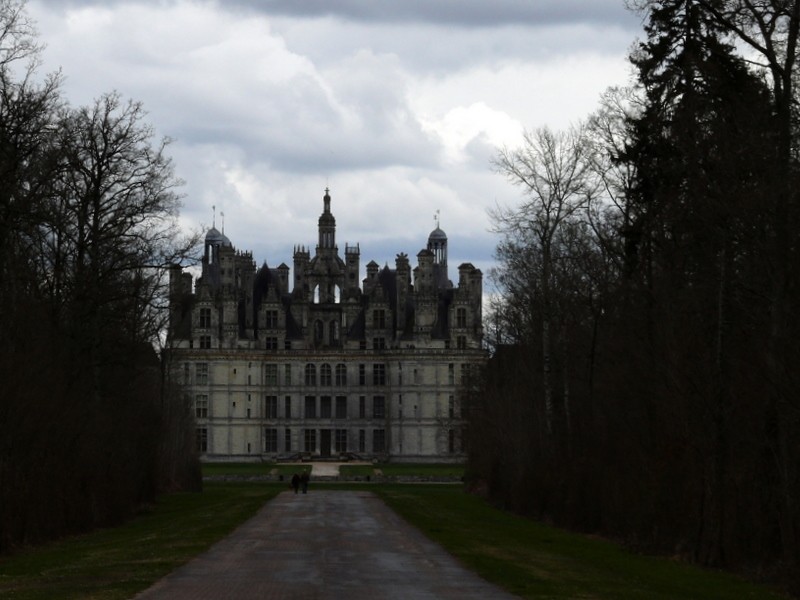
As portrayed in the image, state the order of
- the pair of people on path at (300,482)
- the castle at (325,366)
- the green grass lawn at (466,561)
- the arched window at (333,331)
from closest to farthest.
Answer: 1. the green grass lawn at (466,561)
2. the pair of people on path at (300,482)
3. the castle at (325,366)
4. the arched window at (333,331)

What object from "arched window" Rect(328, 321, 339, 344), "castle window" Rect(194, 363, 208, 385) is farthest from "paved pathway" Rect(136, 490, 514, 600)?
"arched window" Rect(328, 321, 339, 344)

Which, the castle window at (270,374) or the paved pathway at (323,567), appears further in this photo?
the castle window at (270,374)

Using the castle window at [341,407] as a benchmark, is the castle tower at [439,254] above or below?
above

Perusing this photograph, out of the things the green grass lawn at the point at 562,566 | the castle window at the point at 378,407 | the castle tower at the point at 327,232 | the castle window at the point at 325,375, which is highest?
the castle tower at the point at 327,232

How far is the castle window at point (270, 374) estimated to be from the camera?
123375 millimetres

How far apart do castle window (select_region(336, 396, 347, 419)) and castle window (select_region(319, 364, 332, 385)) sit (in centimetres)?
150

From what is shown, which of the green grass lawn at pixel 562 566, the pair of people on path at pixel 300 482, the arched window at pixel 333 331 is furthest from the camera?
the arched window at pixel 333 331

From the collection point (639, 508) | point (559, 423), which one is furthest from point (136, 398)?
point (639, 508)

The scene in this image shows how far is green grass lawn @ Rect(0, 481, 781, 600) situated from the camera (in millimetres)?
23016

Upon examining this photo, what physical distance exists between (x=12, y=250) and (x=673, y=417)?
15080 millimetres

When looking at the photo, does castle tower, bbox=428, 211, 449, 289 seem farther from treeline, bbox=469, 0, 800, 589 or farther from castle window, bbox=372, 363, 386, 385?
treeline, bbox=469, 0, 800, 589

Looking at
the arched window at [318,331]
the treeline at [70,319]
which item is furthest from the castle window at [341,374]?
the treeline at [70,319]

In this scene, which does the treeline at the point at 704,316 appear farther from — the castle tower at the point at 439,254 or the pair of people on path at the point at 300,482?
the castle tower at the point at 439,254

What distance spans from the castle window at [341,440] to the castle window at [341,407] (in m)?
1.15
